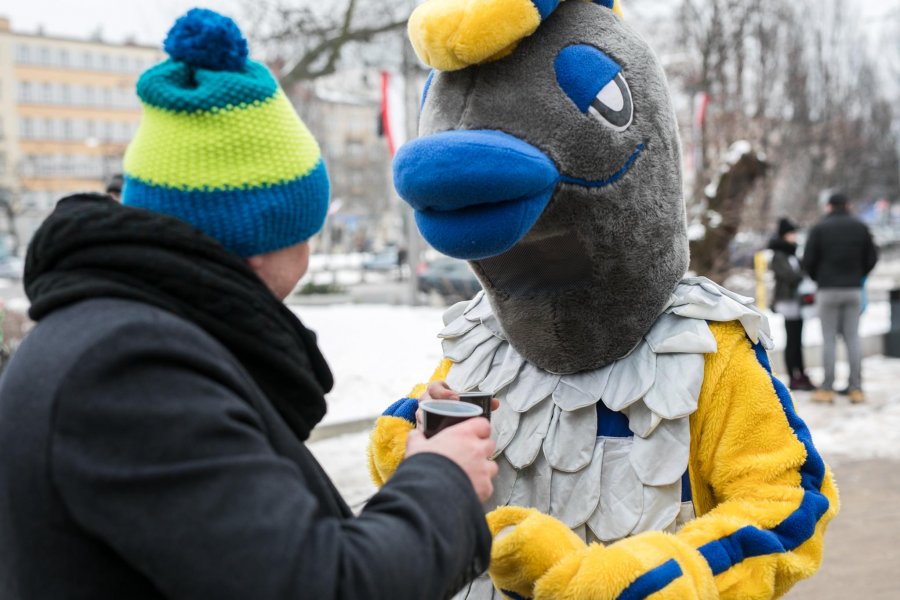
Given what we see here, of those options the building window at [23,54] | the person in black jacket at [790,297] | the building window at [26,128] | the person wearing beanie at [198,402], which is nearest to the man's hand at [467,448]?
the person wearing beanie at [198,402]

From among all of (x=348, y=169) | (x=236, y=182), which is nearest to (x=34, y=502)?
(x=236, y=182)

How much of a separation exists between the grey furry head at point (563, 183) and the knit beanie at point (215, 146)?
44cm

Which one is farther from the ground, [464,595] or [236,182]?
[236,182]

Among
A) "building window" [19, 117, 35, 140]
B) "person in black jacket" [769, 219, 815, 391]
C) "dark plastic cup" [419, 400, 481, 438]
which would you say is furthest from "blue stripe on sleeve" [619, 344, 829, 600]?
"building window" [19, 117, 35, 140]

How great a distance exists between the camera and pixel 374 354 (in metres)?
9.48

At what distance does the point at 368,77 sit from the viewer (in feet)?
43.6

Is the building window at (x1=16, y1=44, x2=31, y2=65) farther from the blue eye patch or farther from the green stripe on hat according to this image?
the green stripe on hat

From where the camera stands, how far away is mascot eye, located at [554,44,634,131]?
182cm

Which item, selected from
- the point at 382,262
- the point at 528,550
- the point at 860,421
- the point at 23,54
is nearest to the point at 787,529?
the point at 528,550

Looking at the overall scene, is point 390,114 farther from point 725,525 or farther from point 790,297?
point 725,525

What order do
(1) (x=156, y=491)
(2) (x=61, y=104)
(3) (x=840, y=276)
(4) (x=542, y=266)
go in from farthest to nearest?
(2) (x=61, y=104) < (3) (x=840, y=276) < (4) (x=542, y=266) < (1) (x=156, y=491)

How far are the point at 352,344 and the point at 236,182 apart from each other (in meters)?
8.92

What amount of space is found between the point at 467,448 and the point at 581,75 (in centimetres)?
90

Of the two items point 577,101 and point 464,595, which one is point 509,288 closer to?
point 577,101
